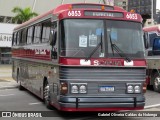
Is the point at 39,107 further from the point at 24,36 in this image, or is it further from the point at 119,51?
the point at 24,36

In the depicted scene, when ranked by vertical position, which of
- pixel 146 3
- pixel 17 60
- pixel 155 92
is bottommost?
pixel 155 92

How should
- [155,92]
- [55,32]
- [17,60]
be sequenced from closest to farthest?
1. [55,32]
2. [155,92]
3. [17,60]

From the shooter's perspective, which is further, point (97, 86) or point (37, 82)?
point (37, 82)

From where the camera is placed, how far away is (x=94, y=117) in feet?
36.3

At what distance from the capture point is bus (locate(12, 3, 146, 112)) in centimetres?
1006

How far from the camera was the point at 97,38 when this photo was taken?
1034 centimetres

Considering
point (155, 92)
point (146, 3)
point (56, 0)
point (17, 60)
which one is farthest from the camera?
point (146, 3)

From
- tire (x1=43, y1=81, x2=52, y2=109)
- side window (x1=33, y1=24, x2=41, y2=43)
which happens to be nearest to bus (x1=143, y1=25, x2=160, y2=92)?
side window (x1=33, y1=24, x2=41, y2=43)

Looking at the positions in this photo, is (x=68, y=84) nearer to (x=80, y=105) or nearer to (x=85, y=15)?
(x=80, y=105)

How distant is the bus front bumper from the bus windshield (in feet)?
3.50

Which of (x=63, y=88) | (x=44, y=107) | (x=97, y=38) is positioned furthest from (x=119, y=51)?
(x=44, y=107)

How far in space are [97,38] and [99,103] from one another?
1630 mm

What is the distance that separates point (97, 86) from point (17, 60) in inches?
399

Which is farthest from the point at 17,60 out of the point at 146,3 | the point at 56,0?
the point at 146,3
